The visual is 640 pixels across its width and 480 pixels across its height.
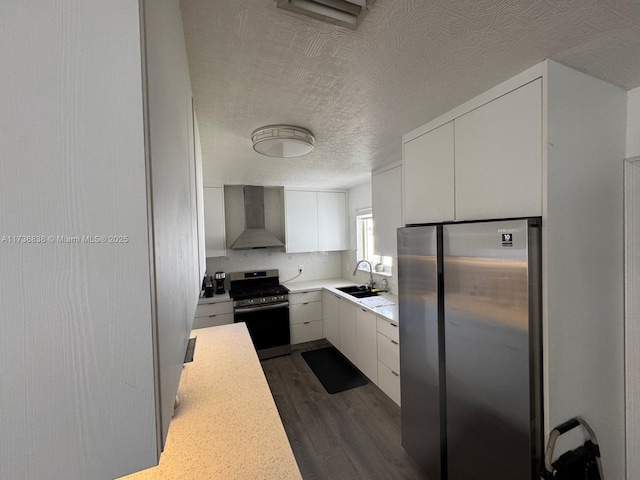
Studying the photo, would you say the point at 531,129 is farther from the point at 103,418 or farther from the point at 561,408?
the point at 103,418

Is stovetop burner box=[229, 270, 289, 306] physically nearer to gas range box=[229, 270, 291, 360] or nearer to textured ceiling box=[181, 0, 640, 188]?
A: gas range box=[229, 270, 291, 360]

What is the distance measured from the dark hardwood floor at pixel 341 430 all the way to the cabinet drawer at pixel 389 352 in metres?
0.40

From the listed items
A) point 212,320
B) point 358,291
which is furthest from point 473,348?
point 212,320

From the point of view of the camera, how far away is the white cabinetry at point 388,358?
2.29 metres

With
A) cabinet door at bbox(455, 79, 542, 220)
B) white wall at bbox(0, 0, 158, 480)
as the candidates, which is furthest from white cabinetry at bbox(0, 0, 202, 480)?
cabinet door at bbox(455, 79, 542, 220)

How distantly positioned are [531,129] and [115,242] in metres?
1.53

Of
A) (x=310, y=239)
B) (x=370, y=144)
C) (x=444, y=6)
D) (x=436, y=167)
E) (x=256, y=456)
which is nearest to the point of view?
(x=444, y=6)

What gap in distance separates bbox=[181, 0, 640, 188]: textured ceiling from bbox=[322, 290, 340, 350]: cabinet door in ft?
8.17

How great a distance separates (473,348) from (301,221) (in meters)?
2.90

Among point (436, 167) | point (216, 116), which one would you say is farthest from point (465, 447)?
point (216, 116)

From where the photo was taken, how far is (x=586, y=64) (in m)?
1.11

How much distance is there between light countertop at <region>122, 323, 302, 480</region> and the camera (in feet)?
2.90

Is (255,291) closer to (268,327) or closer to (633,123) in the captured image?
(268,327)

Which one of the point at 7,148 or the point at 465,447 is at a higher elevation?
the point at 7,148
